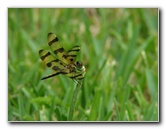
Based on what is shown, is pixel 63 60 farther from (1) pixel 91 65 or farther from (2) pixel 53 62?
(1) pixel 91 65

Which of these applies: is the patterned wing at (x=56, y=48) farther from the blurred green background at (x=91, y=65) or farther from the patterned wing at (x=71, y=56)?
the blurred green background at (x=91, y=65)

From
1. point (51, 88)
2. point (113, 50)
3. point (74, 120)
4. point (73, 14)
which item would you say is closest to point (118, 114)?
point (74, 120)

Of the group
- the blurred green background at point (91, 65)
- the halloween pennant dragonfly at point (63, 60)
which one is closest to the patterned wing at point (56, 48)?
the halloween pennant dragonfly at point (63, 60)

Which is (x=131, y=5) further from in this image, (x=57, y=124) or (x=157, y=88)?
(x=57, y=124)

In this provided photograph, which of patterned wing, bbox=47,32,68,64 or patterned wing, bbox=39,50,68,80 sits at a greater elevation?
patterned wing, bbox=47,32,68,64

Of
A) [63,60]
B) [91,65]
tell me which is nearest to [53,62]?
[63,60]

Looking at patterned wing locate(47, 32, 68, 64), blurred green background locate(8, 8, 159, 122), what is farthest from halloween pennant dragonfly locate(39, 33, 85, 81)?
blurred green background locate(8, 8, 159, 122)

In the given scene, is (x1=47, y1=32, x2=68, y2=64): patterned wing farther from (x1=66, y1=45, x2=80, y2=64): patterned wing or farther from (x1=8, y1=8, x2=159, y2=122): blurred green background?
(x1=8, y1=8, x2=159, y2=122): blurred green background
